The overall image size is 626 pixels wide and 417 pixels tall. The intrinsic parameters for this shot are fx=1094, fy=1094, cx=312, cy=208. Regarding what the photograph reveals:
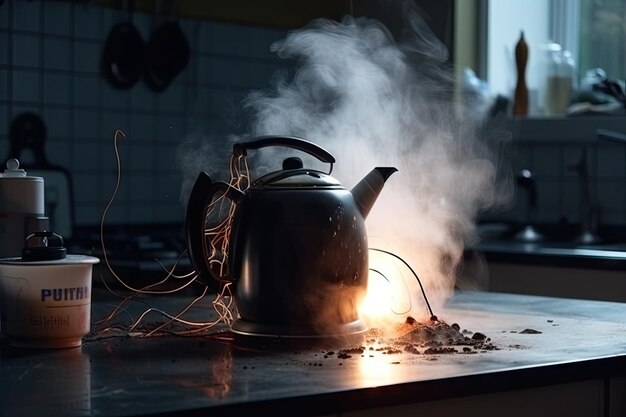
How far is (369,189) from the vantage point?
65.1 inches

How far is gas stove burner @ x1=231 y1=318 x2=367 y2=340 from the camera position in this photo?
153cm

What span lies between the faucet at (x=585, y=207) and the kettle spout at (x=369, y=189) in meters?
2.01

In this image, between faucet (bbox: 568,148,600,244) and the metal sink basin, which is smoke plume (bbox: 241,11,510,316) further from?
faucet (bbox: 568,148,600,244)

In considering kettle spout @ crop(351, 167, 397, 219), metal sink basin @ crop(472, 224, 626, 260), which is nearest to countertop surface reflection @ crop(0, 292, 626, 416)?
kettle spout @ crop(351, 167, 397, 219)

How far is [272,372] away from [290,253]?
0.89ft

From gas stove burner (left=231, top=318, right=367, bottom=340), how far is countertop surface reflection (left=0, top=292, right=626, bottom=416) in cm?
3

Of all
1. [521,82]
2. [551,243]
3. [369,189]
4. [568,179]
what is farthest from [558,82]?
[369,189]

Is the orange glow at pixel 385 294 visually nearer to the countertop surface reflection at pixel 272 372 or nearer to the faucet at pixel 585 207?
the countertop surface reflection at pixel 272 372

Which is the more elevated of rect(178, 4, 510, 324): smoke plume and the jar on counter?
the jar on counter

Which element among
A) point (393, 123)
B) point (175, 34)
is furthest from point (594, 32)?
point (393, 123)

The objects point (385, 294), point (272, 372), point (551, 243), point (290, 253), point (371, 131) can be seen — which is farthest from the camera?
point (551, 243)

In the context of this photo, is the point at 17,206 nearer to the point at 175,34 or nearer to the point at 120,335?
the point at 120,335

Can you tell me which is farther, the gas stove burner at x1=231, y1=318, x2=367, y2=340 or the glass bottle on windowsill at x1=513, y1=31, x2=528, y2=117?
the glass bottle on windowsill at x1=513, y1=31, x2=528, y2=117

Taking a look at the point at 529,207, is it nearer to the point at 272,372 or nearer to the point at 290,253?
the point at 290,253
